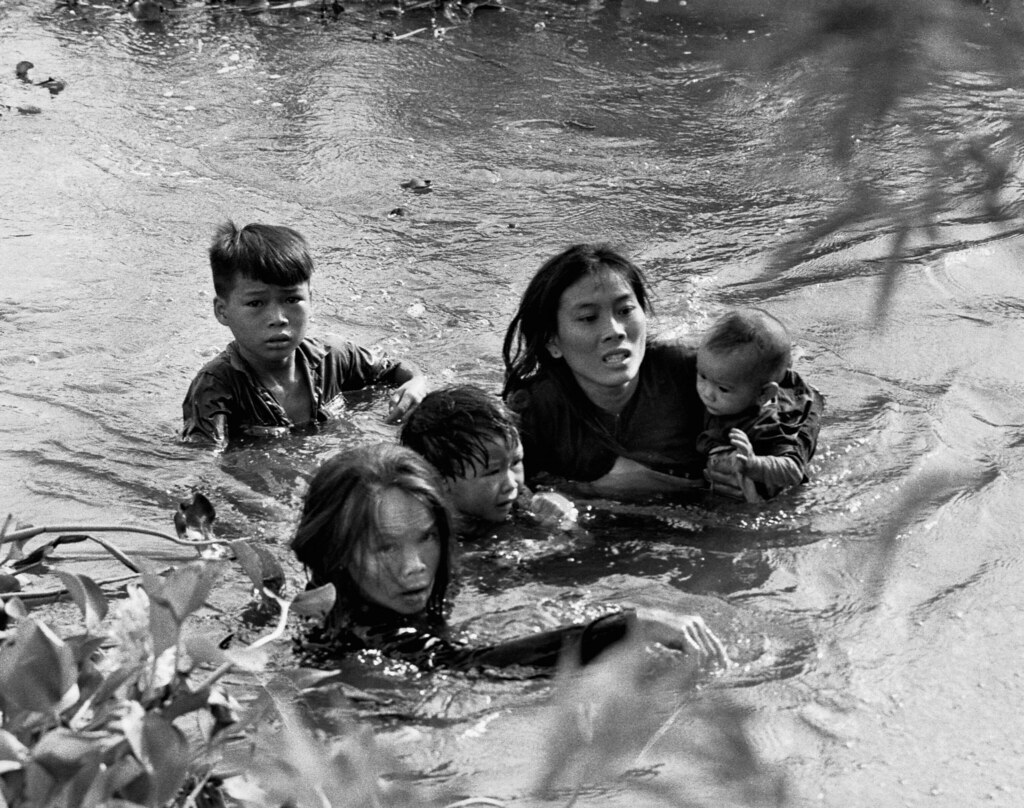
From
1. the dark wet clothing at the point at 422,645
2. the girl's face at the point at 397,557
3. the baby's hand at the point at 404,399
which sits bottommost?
the baby's hand at the point at 404,399

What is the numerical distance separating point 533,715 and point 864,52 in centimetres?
265

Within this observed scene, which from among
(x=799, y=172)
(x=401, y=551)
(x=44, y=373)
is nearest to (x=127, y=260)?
(x=44, y=373)

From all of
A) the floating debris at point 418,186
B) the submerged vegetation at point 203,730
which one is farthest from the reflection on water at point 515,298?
the submerged vegetation at point 203,730

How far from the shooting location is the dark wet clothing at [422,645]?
4090 mm

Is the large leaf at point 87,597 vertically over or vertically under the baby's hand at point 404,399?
over

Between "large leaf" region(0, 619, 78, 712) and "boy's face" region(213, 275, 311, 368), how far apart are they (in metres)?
3.89

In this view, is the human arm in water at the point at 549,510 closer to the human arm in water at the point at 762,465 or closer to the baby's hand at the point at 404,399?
the human arm in water at the point at 762,465

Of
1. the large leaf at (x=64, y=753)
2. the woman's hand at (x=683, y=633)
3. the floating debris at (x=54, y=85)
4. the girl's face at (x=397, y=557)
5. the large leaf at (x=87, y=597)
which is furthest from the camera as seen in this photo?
the floating debris at (x=54, y=85)

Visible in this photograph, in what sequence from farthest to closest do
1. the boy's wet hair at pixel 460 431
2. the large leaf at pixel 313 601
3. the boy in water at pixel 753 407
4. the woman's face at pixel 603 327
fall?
the woman's face at pixel 603 327, the boy in water at pixel 753 407, the boy's wet hair at pixel 460 431, the large leaf at pixel 313 601

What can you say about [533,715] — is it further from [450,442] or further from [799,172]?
[799,172]

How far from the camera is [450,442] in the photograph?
490cm

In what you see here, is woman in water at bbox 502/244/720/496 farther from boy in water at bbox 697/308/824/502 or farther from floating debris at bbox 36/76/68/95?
floating debris at bbox 36/76/68/95

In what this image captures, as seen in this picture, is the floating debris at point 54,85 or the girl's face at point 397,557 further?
the floating debris at point 54,85

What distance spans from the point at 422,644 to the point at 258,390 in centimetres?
226
